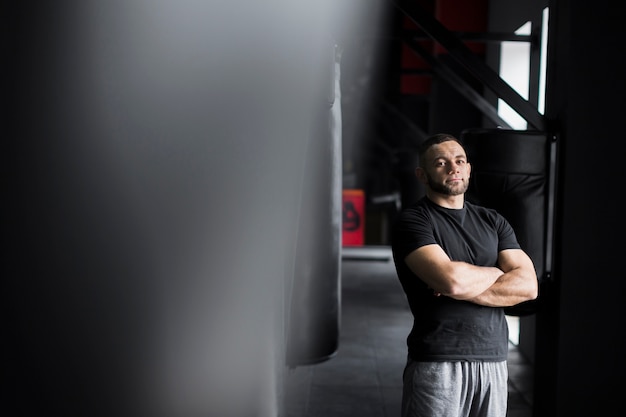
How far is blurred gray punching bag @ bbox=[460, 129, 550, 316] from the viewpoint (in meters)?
3.27

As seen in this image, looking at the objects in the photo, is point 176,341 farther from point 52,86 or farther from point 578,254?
point 578,254

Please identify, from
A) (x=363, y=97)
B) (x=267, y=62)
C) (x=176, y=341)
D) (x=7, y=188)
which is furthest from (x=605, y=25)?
(x=363, y=97)

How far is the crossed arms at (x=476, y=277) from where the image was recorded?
227cm

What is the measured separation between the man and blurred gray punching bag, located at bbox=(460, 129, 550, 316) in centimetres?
86

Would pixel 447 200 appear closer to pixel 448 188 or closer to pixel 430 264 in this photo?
pixel 448 188

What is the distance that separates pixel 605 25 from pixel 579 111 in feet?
1.27

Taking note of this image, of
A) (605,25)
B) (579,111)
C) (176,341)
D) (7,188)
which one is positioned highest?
(605,25)

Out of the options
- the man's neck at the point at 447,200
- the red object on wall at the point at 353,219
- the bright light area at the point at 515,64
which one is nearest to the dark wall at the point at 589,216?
the man's neck at the point at 447,200

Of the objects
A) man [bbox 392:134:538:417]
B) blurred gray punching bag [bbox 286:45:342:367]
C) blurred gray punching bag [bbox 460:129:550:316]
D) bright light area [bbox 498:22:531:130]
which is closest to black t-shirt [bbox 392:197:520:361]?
man [bbox 392:134:538:417]

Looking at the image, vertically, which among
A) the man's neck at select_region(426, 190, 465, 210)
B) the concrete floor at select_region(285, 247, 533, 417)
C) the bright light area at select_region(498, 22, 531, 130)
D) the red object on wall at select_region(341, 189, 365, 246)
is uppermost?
the bright light area at select_region(498, 22, 531, 130)

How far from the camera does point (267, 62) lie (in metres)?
2.60

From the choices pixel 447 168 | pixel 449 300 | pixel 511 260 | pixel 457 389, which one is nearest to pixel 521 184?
pixel 511 260

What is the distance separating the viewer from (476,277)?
230 cm

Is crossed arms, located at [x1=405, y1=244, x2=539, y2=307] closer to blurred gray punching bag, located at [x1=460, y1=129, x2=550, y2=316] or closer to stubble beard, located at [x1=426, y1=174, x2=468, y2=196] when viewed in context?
stubble beard, located at [x1=426, y1=174, x2=468, y2=196]
